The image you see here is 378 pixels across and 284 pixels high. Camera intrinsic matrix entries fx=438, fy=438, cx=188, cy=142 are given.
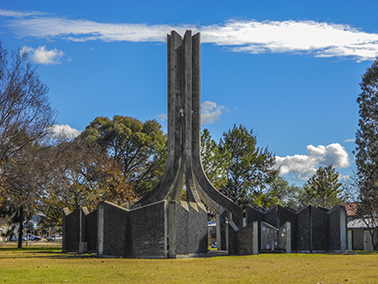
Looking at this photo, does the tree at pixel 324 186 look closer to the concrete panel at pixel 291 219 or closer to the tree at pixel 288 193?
the tree at pixel 288 193

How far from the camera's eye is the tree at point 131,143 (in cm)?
4178

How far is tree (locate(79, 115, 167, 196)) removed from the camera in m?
41.8

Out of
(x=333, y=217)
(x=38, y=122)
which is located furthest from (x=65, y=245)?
(x=333, y=217)

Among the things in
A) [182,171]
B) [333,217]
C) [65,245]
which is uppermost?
[182,171]

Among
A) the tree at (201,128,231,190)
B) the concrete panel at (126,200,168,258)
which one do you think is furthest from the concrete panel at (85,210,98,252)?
the tree at (201,128,231,190)

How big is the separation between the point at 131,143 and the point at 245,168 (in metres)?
11.7

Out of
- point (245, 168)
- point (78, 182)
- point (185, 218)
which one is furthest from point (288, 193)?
point (185, 218)

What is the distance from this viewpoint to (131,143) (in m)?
42.7

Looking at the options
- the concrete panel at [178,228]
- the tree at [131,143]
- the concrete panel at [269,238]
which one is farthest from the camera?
the tree at [131,143]

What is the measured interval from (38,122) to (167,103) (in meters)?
6.90

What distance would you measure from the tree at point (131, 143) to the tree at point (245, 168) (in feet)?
23.0

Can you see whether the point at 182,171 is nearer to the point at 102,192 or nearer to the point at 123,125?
the point at 102,192

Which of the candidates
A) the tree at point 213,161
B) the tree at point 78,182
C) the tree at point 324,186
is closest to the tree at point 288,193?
the tree at point 324,186

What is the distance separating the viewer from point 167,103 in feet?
80.0
